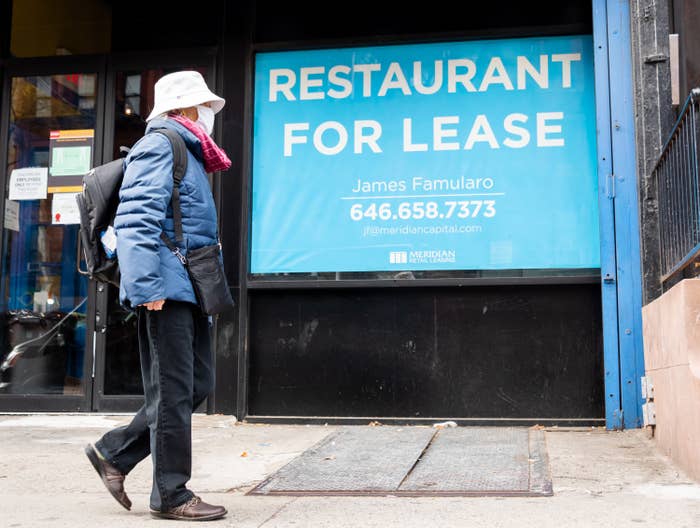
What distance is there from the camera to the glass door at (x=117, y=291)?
7027mm

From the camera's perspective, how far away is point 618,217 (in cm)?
618

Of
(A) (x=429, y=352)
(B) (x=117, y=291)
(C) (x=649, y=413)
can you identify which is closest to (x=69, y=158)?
(B) (x=117, y=291)

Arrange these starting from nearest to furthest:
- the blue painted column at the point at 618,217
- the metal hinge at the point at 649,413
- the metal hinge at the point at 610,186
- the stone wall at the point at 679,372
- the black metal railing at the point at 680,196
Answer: the stone wall at the point at 679,372 < the black metal railing at the point at 680,196 < the metal hinge at the point at 649,413 < the blue painted column at the point at 618,217 < the metal hinge at the point at 610,186

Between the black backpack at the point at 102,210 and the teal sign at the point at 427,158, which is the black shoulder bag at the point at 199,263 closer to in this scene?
the black backpack at the point at 102,210

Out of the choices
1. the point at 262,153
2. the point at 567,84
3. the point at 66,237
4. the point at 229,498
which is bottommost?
the point at 229,498

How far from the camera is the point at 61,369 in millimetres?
7211

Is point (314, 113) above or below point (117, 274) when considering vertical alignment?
above

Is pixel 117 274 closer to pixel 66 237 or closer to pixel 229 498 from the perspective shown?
pixel 229 498

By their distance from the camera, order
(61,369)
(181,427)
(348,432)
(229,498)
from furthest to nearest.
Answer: (61,369), (348,432), (229,498), (181,427)

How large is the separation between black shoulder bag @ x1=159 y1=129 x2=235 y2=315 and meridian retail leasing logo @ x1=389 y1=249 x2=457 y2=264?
2.92 m

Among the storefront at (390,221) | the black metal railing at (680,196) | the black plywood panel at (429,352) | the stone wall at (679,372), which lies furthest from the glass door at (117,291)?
the stone wall at (679,372)

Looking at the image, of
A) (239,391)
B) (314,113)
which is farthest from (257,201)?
(239,391)

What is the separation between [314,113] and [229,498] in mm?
3605

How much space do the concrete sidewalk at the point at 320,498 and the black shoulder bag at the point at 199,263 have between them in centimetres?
95
